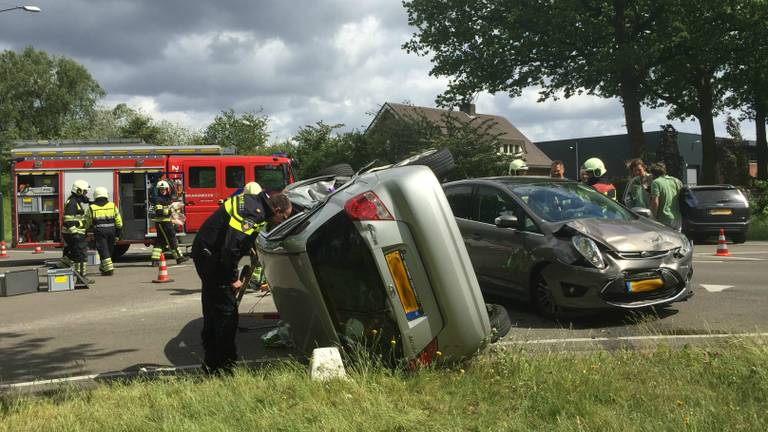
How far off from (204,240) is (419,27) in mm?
26688

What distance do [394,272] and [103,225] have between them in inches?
384

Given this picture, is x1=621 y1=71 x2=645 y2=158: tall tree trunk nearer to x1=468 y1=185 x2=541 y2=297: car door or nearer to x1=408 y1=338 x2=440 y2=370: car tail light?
x1=468 y1=185 x2=541 y2=297: car door

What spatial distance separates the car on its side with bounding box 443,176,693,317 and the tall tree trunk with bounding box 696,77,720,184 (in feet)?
97.8

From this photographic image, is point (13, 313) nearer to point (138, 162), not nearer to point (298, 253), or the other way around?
point (298, 253)

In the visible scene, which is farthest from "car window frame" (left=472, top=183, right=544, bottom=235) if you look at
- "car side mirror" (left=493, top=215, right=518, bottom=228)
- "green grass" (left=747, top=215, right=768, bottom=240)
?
"green grass" (left=747, top=215, right=768, bottom=240)

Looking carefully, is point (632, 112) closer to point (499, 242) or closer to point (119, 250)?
point (119, 250)

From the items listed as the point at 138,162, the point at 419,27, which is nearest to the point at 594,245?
the point at 138,162

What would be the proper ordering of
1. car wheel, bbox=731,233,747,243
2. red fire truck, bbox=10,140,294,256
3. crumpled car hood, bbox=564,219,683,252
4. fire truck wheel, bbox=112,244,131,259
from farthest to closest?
1. car wheel, bbox=731,233,747,243
2. fire truck wheel, bbox=112,244,131,259
3. red fire truck, bbox=10,140,294,256
4. crumpled car hood, bbox=564,219,683,252

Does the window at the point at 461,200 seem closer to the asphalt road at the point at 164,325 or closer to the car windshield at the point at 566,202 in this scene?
the car windshield at the point at 566,202

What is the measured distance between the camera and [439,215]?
13.4ft

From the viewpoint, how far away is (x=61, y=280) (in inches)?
424

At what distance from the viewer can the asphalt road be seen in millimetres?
5812

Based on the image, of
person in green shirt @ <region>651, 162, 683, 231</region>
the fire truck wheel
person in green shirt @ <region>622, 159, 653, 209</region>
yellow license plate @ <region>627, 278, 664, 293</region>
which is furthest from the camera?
the fire truck wheel

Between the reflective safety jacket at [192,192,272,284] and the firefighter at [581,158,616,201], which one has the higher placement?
the firefighter at [581,158,616,201]
